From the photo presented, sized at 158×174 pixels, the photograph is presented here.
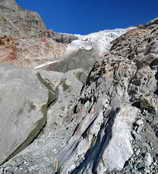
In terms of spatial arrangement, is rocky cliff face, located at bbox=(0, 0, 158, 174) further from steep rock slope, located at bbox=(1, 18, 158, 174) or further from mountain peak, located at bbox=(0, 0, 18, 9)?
mountain peak, located at bbox=(0, 0, 18, 9)

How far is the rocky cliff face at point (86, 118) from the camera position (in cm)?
424

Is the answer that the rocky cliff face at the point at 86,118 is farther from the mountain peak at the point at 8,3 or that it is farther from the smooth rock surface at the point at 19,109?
the mountain peak at the point at 8,3

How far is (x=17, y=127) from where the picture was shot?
21.2ft

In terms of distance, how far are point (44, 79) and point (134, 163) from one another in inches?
240

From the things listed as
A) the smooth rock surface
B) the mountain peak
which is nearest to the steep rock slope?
the smooth rock surface

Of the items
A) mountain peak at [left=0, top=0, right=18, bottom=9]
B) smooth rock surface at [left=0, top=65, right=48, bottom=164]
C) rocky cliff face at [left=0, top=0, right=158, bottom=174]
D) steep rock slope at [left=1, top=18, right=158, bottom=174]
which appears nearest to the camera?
steep rock slope at [left=1, top=18, right=158, bottom=174]

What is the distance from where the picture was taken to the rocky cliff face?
4242 mm

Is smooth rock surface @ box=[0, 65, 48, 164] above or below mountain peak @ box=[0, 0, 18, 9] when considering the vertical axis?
below

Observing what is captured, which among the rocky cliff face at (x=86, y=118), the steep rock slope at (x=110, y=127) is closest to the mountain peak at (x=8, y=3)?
the rocky cliff face at (x=86, y=118)

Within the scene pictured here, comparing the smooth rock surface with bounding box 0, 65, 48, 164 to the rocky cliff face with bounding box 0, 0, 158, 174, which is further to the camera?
the smooth rock surface with bounding box 0, 65, 48, 164

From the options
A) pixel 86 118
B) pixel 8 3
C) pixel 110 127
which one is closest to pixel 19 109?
pixel 86 118

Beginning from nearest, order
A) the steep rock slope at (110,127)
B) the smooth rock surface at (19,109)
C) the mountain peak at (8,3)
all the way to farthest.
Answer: the steep rock slope at (110,127) → the smooth rock surface at (19,109) → the mountain peak at (8,3)

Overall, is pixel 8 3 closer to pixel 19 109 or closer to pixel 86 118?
pixel 19 109

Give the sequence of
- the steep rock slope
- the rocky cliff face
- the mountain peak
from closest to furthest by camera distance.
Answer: the steep rock slope, the rocky cliff face, the mountain peak
